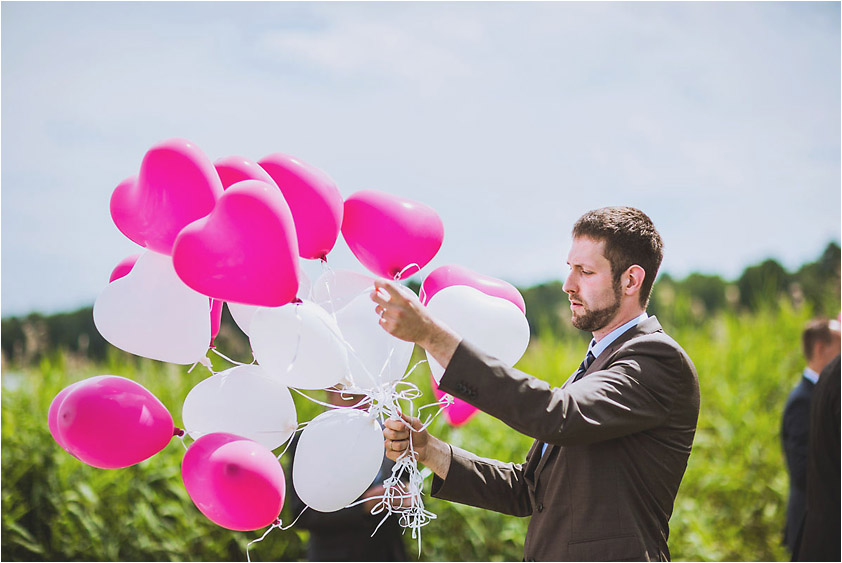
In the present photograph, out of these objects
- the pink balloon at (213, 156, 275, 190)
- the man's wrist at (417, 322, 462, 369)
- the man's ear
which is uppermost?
the pink balloon at (213, 156, 275, 190)

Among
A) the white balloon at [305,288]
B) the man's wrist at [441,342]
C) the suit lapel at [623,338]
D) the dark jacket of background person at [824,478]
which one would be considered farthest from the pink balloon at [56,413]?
the dark jacket of background person at [824,478]

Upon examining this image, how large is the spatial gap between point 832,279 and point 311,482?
21.2 ft

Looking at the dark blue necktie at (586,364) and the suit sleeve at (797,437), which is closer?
the dark blue necktie at (586,364)

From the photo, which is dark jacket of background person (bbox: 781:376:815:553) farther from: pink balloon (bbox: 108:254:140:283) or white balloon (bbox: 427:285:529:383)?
pink balloon (bbox: 108:254:140:283)

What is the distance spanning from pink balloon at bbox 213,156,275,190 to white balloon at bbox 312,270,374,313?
0.28m

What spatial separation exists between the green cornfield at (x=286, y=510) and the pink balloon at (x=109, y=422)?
2253 millimetres

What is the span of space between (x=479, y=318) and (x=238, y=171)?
683mm

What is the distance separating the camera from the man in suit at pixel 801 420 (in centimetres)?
395

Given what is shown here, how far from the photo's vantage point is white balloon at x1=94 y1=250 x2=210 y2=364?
1729mm

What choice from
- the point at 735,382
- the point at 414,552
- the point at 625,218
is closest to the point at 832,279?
the point at 735,382

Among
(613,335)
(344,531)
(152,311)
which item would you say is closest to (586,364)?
(613,335)

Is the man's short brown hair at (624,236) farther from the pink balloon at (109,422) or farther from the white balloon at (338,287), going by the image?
the pink balloon at (109,422)

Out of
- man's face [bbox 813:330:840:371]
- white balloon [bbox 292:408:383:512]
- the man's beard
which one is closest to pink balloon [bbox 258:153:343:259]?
white balloon [bbox 292:408:383:512]

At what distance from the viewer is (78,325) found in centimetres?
562
